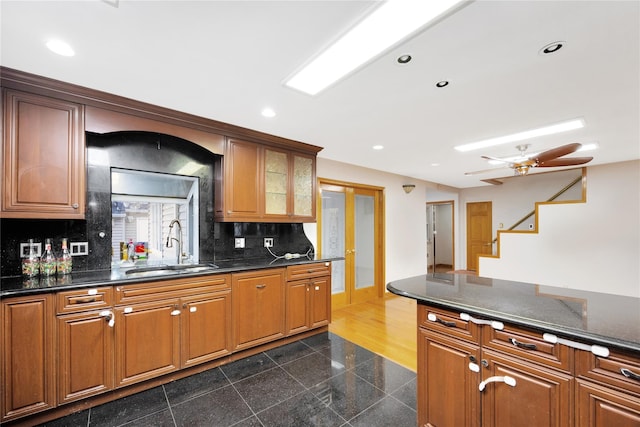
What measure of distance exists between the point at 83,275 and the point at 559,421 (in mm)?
3176

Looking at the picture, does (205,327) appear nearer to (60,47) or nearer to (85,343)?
(85,343)

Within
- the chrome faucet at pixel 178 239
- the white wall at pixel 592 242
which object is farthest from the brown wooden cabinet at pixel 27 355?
the white wall at pixel 592 242

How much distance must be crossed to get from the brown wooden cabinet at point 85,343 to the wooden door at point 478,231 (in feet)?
25.6

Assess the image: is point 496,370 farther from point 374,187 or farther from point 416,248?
point 416,248

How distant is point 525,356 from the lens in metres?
1.30

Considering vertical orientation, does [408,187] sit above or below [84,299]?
above

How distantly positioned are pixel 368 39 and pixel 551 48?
1.07 meters

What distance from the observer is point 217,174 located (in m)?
3.01

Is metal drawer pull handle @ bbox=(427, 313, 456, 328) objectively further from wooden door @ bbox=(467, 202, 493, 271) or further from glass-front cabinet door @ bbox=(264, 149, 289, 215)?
wooden door @ bbox=(467, 202, 493, 271)

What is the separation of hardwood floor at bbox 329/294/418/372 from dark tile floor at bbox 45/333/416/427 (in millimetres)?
249

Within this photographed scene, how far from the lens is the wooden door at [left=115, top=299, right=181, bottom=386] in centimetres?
210

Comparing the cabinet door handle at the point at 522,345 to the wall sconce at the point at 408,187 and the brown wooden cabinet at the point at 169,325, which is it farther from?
the wall sconce at the point at 408,187

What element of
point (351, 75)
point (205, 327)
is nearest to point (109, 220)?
point (205, 327)

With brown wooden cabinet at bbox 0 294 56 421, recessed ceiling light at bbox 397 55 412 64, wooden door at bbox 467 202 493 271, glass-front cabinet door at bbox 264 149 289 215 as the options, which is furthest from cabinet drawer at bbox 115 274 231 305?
wooden door at bbox 467 202 493 271
